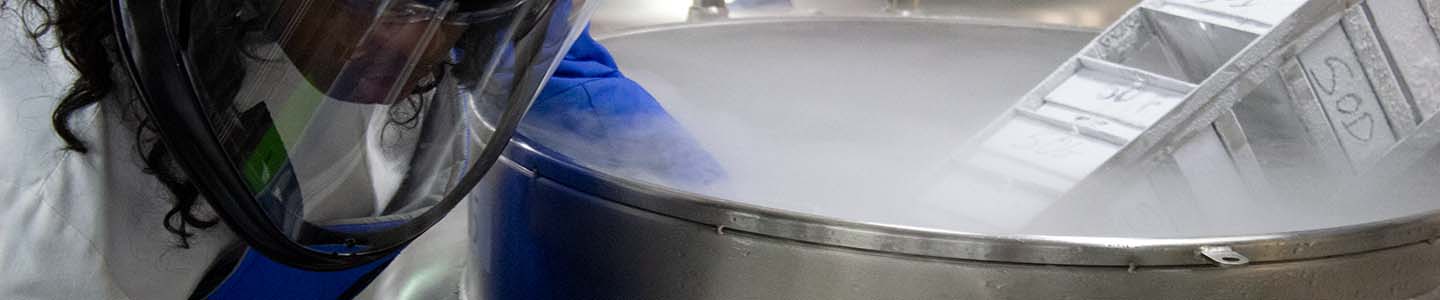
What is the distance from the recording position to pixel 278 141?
98 centimetres

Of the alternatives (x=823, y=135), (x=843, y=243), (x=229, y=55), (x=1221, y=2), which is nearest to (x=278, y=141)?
(x=229, y=55)

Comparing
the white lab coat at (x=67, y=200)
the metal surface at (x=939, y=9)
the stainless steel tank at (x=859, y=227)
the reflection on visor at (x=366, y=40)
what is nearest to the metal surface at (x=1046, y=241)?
the stainless steel tank at (x=859, y=227)

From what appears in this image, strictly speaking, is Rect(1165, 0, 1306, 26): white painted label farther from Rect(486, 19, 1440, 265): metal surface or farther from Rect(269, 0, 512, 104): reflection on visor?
Rect(269, 0, 512, 104): reflection on visor

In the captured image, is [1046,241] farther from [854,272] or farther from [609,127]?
[609,127]

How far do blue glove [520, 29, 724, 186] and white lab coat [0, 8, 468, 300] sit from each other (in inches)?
26.7

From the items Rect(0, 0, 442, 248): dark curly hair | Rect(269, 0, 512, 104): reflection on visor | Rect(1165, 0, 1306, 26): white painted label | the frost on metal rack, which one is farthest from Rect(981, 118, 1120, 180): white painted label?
Rect(0, 0, 442, 248): dark curly hair

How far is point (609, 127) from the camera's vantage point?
67.0 inches

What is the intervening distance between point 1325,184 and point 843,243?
2.45 ft

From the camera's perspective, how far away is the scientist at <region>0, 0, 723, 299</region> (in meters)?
0.85

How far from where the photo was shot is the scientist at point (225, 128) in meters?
0.85

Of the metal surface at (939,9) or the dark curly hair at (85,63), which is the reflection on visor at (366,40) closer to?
the dark curly hair at (85,63)

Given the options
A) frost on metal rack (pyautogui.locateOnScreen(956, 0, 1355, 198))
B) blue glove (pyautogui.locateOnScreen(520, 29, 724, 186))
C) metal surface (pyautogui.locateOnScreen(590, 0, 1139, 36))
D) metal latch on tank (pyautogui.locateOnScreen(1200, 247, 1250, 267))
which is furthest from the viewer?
metal surface (pyautogui.locateOnScreen(590, 0, 1139, 36))

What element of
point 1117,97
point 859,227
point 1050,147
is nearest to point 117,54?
point 859,227

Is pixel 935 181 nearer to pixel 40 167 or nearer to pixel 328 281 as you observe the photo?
pixel 328 281
